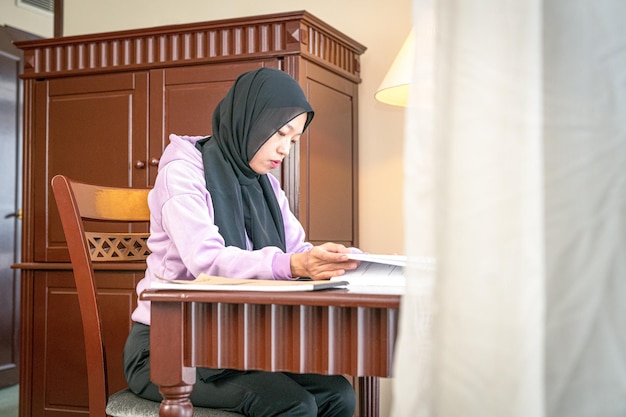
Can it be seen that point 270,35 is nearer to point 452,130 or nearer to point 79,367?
point 79,367

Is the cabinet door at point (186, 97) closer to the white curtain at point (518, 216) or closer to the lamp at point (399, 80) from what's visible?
the lamp at point (399, 80)

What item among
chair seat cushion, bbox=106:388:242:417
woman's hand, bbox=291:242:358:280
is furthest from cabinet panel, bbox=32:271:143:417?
woman's hand, bbox=291:242:358:280

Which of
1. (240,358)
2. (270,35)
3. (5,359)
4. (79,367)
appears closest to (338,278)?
(240,358)

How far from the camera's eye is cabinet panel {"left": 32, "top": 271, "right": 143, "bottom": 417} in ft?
10.0

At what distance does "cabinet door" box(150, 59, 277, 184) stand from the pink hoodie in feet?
3.62

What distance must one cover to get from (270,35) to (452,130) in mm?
2296

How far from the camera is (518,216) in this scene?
732 mm

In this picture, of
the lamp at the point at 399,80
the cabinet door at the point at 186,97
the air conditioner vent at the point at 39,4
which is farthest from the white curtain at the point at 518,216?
the air conditioner vent at the point at 39,4

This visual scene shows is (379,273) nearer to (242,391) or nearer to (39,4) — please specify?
(242,391)

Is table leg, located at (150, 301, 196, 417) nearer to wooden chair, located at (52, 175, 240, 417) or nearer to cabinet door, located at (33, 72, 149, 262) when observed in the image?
wooden chair, located at (52, 175, 240, 417)

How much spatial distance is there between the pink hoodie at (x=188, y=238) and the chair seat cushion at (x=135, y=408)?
0.17 m

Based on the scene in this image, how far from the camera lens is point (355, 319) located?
110 centimetres

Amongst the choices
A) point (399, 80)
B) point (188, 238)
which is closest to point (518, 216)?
point (188, 238)

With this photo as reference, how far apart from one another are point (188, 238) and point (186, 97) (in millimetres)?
1568
